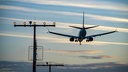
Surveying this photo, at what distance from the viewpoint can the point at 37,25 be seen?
566 feet

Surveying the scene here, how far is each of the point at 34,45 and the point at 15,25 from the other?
29.6 feet

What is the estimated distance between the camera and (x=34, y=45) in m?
175

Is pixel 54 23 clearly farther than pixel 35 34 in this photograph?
No

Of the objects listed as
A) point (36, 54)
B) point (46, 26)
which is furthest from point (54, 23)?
point (36, 54)

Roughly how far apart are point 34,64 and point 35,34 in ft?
22.5

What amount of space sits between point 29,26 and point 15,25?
3913 millimetres

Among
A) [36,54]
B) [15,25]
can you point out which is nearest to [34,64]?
[36,54]

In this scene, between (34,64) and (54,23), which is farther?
(34,64)

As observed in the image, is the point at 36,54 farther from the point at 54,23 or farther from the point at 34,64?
the point at 54,23

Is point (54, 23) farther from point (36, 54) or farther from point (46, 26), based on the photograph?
point (36, 54)

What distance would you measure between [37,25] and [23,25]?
13.8ft

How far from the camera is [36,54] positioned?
6973 inches

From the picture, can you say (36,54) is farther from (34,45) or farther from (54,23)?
(54,23)

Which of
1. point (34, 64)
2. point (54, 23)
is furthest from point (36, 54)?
point (54, 23)
